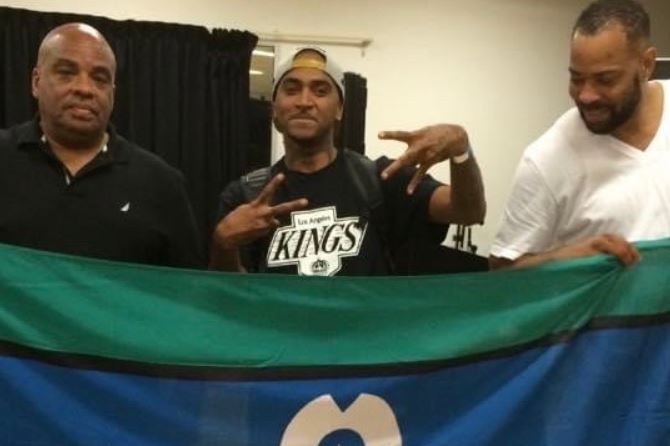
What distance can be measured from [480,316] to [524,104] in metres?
3.48

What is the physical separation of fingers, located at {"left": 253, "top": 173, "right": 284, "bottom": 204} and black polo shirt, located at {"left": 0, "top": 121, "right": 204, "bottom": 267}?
0.26m

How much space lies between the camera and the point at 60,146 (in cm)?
188

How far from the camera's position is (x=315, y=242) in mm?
1876

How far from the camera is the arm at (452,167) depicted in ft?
5.48

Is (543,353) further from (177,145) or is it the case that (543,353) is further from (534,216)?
(177,145)

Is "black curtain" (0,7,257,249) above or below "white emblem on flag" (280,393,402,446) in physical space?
above

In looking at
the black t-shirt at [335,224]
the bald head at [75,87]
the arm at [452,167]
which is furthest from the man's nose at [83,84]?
the arm at [452,167]

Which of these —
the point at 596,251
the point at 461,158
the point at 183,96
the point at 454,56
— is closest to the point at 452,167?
the point at 461,158

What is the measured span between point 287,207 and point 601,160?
0.72 metres

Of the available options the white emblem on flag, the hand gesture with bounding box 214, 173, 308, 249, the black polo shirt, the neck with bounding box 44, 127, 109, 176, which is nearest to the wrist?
the hand gesture with bounding box 214, 173, 308, 249

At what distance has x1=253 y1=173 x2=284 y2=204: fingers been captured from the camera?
1735mm

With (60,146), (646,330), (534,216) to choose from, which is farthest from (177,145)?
(646,330)

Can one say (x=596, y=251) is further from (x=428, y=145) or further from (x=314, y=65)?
(x=314, y=65)

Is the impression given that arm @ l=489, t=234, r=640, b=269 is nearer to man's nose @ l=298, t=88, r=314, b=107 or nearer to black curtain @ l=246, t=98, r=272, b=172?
man's nose @ l=298, t=88, r=314, b=107
